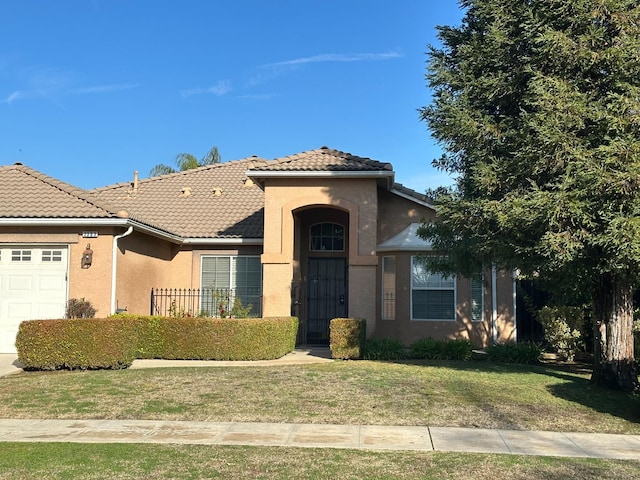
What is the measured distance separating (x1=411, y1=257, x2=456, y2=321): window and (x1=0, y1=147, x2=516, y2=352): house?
0.03m

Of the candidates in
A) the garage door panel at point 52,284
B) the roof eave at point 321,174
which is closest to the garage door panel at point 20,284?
the garage door panel at point 52,284

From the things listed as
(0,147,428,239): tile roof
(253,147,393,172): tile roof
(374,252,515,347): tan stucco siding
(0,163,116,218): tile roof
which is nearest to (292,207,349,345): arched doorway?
(0,147,428,239): tile roof

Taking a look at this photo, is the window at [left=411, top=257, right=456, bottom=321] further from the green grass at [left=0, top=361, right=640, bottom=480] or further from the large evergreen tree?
the large evergreen tree

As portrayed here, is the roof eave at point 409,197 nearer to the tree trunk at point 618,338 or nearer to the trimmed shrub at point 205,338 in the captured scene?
the trimmed shrub at point 205,338

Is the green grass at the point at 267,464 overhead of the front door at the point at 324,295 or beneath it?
beneath

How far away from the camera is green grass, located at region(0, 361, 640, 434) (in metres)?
9.82

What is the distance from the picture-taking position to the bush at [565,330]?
1636 cm

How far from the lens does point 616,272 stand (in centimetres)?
1068

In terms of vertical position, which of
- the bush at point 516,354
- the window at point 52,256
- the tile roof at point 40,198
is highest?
the tile roof at point 40,198

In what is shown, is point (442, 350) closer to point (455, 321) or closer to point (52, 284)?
point (455, 321)

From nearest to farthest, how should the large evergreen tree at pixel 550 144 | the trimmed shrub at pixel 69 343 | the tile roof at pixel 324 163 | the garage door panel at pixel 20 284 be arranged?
the large evergreen tree at pixel 550 144, the trimmed shrub at pixel 69 343, the garage door panel at pixel 20 284, the tile roof at pixel 324 163

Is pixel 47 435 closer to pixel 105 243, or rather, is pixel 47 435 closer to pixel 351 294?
pixel 105 243

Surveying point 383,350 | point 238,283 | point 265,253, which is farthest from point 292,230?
point 383,350

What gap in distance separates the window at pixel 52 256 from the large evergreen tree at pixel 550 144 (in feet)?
30.8
